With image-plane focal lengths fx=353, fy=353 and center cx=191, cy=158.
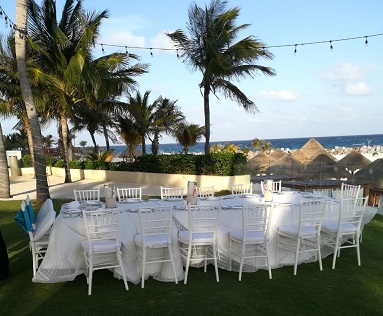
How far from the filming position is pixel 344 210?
5277 mm

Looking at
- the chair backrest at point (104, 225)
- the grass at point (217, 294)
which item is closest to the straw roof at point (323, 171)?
the grass at point (217, 294)

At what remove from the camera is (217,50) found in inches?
506

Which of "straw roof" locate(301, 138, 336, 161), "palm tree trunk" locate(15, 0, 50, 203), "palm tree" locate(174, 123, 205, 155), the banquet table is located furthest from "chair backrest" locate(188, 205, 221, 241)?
"palm tree" locate(174, 123, 205, 155)

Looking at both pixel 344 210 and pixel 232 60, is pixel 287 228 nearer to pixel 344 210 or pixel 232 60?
pixel 344 210

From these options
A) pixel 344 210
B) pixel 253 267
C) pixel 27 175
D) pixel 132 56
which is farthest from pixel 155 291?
pixel 27 175

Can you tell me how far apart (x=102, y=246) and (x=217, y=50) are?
10.2 m

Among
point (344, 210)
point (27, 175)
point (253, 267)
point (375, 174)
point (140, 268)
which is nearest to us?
point (140, 268)

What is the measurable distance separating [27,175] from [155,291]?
20.5 metres

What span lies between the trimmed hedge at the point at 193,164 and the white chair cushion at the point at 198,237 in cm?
803

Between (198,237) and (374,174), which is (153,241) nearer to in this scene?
(198,237)

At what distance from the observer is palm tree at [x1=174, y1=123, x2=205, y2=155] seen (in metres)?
19.6

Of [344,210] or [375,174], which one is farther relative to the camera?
[375,174]

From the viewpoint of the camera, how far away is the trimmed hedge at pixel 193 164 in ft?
41.1

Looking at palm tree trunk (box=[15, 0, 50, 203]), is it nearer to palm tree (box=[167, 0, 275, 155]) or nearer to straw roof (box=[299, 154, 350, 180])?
palm tree (box=[167, 0, 275, 155])
